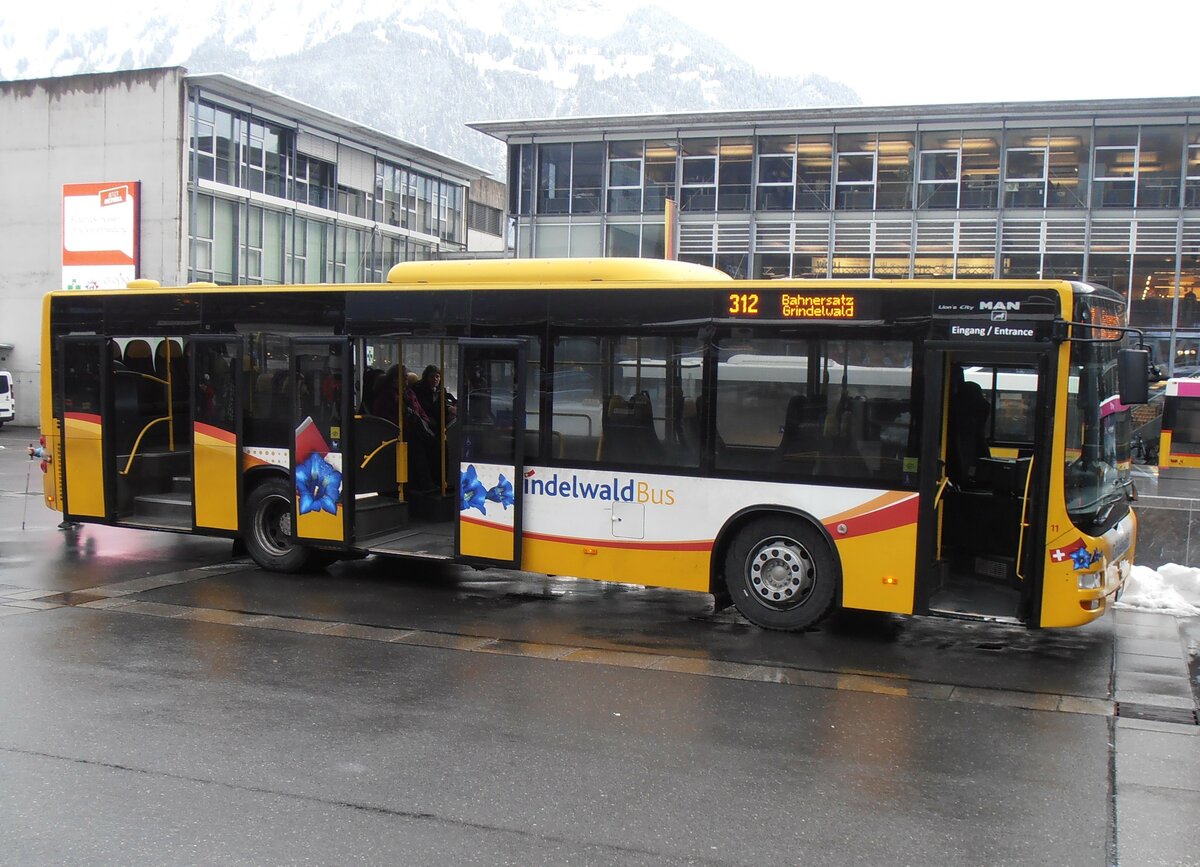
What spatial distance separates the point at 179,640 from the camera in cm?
862

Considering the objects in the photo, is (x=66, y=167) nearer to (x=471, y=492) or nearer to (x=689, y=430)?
(x=471, y=492)

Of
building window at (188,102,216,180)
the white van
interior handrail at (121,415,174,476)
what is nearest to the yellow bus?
interior handrail at (121,415,174,476)

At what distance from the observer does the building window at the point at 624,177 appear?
132 ft

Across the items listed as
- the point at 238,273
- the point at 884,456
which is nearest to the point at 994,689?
the point at 884,456

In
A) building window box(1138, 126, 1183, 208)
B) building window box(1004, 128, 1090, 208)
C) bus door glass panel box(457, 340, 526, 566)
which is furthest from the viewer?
building window box(1004, 128, 1090, 208)

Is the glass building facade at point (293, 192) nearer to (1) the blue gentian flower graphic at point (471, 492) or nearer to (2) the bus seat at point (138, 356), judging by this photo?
(2) the bus seat at point (138, 356)

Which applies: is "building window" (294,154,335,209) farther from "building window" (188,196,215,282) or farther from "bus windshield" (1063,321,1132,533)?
"bus windshield" (1063,321,1132,533)

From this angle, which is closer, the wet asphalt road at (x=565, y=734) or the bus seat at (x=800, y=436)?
the wet asphalt road at (x=565, y=734)

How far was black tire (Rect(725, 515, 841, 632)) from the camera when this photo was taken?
8.95 m

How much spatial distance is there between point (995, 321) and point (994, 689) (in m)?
2.71

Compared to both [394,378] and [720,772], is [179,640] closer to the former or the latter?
[394,378]

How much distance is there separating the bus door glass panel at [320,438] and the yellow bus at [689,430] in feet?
0.08

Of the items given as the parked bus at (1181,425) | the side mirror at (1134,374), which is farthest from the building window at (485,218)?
the side mirror at (1134,374)

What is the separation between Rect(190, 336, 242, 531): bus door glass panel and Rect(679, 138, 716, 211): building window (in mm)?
29860
